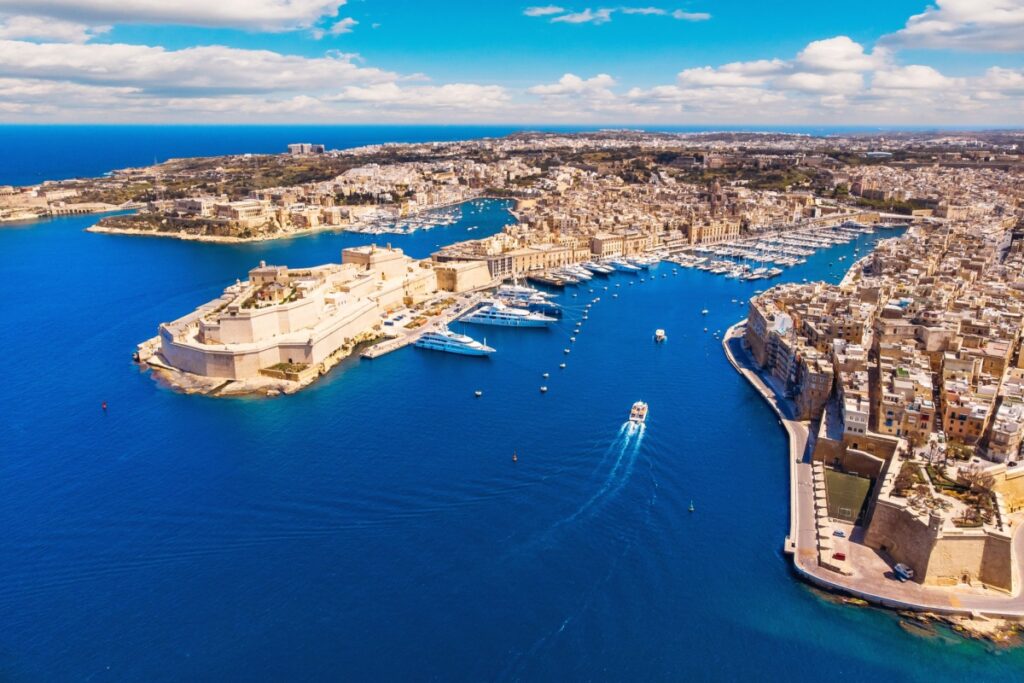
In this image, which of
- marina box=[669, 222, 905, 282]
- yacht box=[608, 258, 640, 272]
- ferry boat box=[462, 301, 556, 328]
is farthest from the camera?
yacht box=[608, 258, 640, 272]

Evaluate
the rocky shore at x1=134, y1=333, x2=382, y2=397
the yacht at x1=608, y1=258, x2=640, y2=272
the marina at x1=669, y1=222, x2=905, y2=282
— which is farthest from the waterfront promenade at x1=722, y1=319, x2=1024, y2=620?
the marina at x1=669, y1=222, x2=905, y2=282

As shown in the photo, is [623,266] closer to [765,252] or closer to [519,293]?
[519,293]

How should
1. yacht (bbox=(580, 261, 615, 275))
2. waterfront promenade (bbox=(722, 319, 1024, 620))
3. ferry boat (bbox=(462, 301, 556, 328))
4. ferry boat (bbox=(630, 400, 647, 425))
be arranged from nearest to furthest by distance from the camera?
waterfront promenade (bbox=(722, 319, 1024, 620)), ferry boat (bbox=(630, 400, 647, 425)), ferry boat (bbox=(462, 301, 556, 328)), yacht (bbox=(580, 261, 615, 275))

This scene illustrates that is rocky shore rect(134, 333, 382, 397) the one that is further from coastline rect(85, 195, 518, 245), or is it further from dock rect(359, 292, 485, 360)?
coastline rect(85, 195, 518, 245)

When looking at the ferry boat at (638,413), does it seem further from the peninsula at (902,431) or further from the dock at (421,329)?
the dock at (421,329)

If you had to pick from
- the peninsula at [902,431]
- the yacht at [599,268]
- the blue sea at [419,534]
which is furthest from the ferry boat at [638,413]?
the yacht at [599,268]

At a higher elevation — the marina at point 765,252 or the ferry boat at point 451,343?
the marina at point 765,252

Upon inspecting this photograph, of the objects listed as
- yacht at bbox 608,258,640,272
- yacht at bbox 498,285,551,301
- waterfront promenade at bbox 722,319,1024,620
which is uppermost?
yacht at bbox 608,258,640,272

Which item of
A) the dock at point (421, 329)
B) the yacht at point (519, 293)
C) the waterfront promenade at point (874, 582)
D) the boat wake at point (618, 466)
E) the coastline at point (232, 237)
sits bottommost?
the waterfront promenade at point (874, 582)
